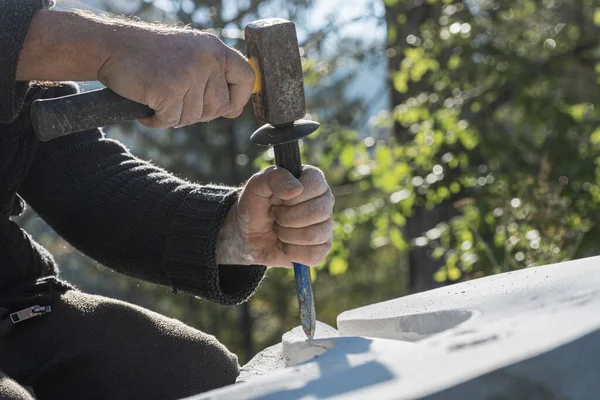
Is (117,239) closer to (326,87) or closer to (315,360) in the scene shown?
(315,360)

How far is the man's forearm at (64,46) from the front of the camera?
150 centimetres

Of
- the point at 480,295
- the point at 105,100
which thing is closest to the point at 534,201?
the point at 480,295

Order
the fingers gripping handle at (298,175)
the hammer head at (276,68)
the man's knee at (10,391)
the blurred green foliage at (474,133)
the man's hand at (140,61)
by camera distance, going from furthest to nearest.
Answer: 1. the blurred green foliage at (474,133)
2. the fingers gripping handle at (298,175)
3. the hammer head at (276,68)
4. the man's hand at (140,61)
5. the man's knee at (10,391)

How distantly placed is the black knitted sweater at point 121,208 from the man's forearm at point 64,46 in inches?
16.9

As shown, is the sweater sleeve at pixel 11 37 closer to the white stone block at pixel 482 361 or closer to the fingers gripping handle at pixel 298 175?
the fingers gripping handle at pixel 298 175

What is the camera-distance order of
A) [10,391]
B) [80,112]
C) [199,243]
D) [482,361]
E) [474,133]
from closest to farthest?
[482,361] < [10,391] < [80,112] < [199,243] < [474,133]

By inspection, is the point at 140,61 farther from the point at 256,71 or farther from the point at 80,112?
the point at 256,71

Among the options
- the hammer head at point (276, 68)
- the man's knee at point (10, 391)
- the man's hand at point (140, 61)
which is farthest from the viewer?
the hammer head at point (276, 68)

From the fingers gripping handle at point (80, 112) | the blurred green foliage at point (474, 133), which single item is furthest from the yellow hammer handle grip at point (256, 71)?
the blurred green foliage at point (474, 133)

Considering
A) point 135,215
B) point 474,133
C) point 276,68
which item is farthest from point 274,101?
point 474,133

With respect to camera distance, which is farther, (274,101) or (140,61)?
(274,101)

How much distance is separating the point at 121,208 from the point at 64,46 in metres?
0.65

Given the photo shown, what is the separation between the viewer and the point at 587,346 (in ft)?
3.36

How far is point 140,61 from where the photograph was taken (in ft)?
4.85
